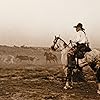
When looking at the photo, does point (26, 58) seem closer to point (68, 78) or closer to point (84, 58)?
point (68, 78)

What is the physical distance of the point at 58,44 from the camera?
Result: 48.0ft

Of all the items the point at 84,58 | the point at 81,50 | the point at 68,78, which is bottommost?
the point at 68,78

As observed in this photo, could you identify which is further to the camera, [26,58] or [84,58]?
[26,58]

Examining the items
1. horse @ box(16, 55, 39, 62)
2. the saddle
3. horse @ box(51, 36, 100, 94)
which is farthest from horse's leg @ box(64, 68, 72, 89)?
horse @ box(16, 55, 39, 62)

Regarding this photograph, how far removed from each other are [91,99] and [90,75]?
7.42m

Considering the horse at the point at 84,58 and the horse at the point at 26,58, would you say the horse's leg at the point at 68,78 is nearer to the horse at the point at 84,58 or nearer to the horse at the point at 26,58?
the horse at the point at 84,58

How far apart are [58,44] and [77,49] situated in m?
1.20

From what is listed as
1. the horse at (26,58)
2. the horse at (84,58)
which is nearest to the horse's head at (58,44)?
the horse at (84,58)

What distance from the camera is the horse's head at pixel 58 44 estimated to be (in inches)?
565

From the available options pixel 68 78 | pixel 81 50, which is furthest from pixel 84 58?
pixel 68 78

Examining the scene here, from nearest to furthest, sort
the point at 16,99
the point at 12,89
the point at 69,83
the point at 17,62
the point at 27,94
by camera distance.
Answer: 1. the point at 16,99
2. the point at 27,94
3. the point at 12,89
4. the point at 69,83
5. the point at 17,62

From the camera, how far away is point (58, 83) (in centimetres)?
1545

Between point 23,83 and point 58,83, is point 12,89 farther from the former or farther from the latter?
point 58,83

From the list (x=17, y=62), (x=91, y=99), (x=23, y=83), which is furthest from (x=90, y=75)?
(x=17, y=62)
